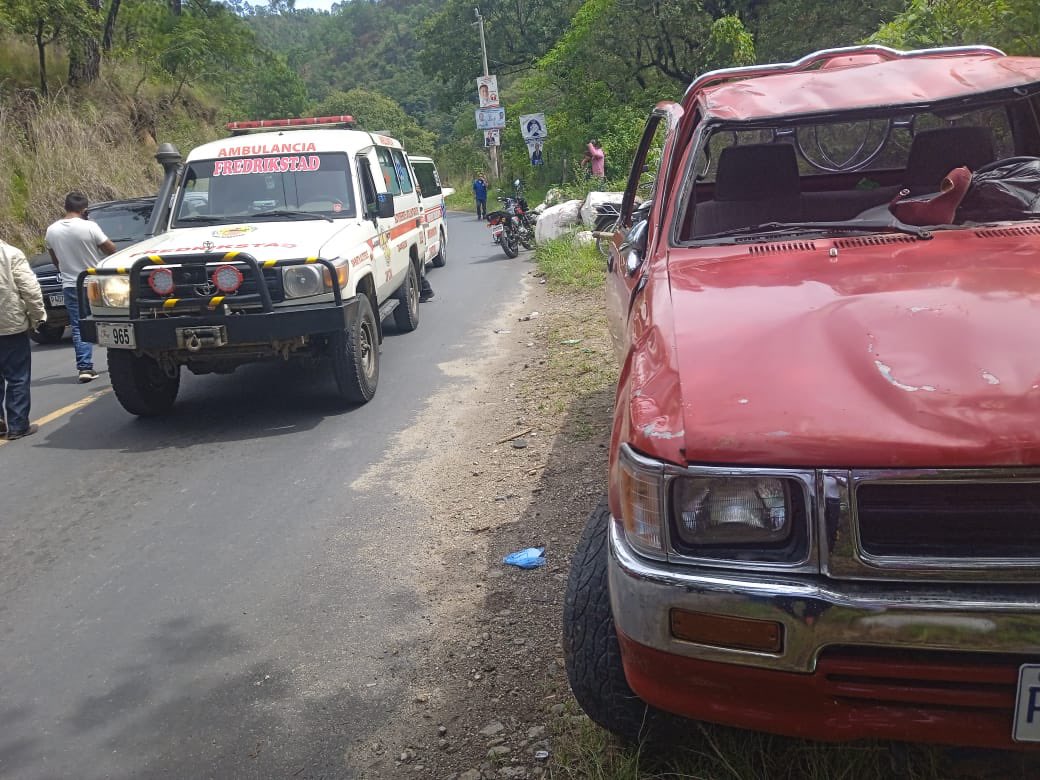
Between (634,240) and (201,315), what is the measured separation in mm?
3442

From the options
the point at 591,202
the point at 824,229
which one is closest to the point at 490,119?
the point at 591,202

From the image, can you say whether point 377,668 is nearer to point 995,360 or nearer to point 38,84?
point 995,360

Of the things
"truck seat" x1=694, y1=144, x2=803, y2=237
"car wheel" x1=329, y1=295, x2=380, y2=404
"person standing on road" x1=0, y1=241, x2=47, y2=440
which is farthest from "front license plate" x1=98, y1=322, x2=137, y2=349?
"truck seat" x1=694, y1=144, x2=803, y2=237

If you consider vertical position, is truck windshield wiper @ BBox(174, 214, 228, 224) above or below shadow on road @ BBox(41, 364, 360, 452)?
above

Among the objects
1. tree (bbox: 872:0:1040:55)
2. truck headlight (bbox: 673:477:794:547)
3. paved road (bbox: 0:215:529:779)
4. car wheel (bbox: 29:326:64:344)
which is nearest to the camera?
truck headlight (bbox: 673:477:794:547)

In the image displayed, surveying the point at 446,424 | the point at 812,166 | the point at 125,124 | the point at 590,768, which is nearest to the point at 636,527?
the point at 590,768

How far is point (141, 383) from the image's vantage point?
245 inches

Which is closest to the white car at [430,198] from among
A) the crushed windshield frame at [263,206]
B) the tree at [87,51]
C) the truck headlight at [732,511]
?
the crushed windshield frame at [263,206]

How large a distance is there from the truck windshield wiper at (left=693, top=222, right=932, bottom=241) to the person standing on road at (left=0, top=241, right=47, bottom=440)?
528 cm

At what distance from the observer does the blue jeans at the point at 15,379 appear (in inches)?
247

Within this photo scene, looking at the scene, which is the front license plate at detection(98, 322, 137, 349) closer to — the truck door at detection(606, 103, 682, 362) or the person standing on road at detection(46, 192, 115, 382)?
the person standing on road at detection(46, 192, 115, 382)

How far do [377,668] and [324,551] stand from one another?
1.08 metres

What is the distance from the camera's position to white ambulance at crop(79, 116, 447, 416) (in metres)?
5.76

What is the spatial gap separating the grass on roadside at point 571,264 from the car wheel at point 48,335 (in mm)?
6077
